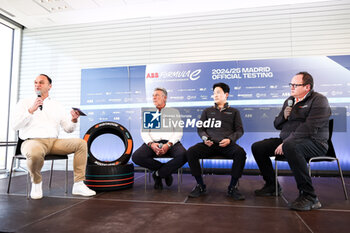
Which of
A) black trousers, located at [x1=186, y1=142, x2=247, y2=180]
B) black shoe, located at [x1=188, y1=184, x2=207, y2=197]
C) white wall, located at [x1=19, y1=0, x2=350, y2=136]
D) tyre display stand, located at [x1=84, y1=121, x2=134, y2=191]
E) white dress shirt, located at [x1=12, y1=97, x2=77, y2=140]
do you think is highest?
white wall, located at [x1=19, y1=0, x2=350, y2=136]

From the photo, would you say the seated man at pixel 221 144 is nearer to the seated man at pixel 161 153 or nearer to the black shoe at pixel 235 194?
the black shoe at pixel 235 194

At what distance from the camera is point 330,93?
413 centimetres

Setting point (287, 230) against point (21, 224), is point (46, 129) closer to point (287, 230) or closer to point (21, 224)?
point (21, 224)

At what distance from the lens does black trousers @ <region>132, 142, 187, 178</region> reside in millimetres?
2902

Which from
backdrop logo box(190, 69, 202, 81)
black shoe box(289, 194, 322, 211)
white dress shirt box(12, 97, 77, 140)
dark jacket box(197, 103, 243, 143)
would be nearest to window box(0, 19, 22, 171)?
white dress shirt box(12, 97, 77, 140)

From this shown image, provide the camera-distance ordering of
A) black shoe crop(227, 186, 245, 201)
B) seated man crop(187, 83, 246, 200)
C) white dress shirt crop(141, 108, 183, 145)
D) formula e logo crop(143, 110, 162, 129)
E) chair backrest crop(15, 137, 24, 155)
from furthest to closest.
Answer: formula e logo crop(143, 110, 162, 129) < white dress shirt crop(141, 108, 183, 145) < chair backrest crop(15, 137, 24, 155) < seated man crop(187, 83, 246, 200) < black shoe crop(227, 186, 245, 201)

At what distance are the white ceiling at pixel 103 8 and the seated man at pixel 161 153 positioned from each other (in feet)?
8.80

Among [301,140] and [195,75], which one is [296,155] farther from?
[195,75]

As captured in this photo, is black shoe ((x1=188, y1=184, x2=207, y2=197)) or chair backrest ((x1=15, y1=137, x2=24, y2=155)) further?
chair backrest ((x1=15, y1=137, x2=24, y2=155))

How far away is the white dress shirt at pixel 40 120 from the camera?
8.64 ft

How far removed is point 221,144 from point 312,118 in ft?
3.15

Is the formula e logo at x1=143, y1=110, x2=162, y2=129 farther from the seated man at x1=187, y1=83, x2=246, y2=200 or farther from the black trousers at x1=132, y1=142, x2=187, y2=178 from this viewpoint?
the seated man at x1=187, y1=83, x2=246, y2=200

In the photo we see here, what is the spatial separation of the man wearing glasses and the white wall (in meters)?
2.25

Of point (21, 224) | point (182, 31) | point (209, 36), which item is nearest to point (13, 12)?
point (182, 31)
